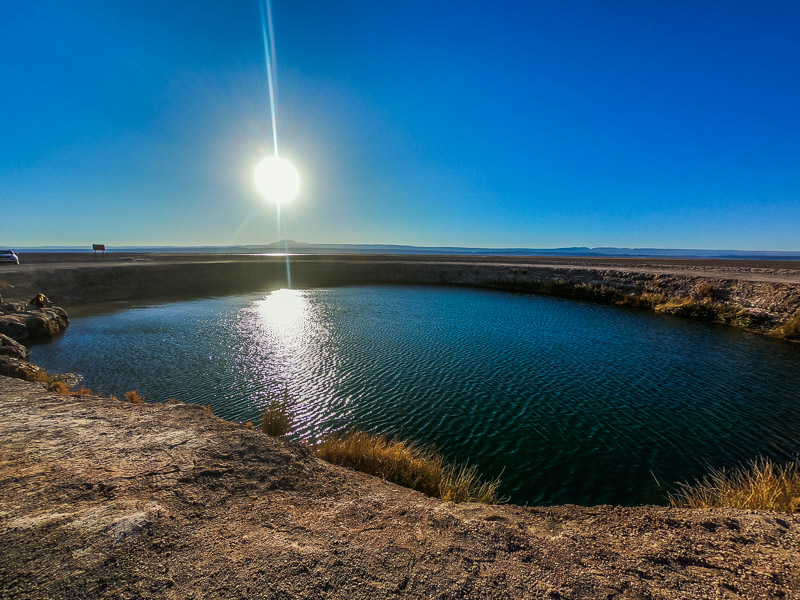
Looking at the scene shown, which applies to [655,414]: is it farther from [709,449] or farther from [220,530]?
[220,530]

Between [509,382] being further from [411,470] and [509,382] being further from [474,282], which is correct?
[474,282]

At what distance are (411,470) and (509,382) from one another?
6.61m

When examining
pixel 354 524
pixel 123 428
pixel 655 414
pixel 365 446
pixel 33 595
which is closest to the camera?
pixel 33 595

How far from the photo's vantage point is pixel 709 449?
7703 millimetres

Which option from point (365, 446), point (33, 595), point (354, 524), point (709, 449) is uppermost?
point (33, 595)

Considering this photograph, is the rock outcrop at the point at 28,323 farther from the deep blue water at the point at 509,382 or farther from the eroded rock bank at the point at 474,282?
the eroded rock bank at the point at 474,282

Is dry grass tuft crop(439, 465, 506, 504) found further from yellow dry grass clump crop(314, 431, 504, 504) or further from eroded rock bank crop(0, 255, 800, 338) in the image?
eroded rock bank crop(0, 255, 800, 338)

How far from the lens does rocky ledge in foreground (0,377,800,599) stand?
276cm

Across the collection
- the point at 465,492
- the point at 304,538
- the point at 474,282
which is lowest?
the point at 465,492

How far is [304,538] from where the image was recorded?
342cm

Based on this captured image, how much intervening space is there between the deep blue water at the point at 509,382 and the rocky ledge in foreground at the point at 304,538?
261 centimetres

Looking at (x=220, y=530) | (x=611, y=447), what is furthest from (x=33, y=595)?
(x=611, y=447)

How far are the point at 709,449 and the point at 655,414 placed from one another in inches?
64.8

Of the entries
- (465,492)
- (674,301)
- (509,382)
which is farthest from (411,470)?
(674,301)
